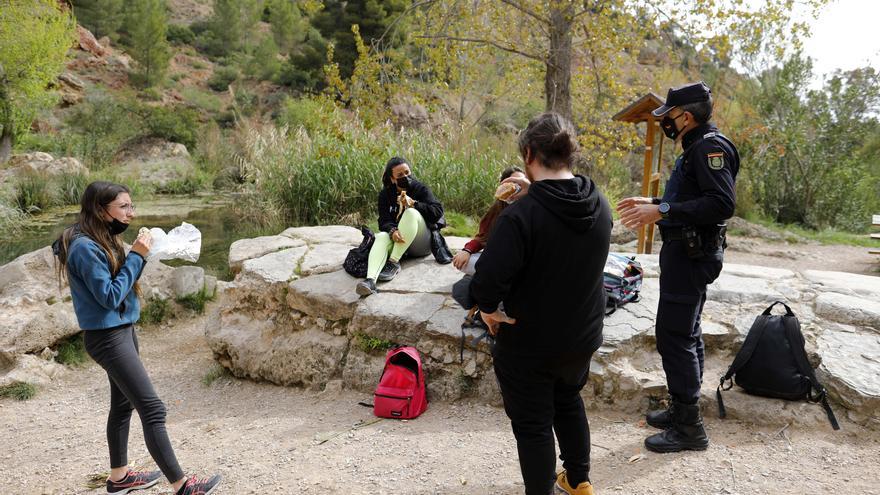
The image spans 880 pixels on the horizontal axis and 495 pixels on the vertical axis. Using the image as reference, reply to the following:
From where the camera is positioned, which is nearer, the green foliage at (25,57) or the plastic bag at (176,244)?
the plastic bag at (176,244)

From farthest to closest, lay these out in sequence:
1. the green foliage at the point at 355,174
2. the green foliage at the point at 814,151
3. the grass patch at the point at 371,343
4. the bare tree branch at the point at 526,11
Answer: the green foliage at the point at 814,151 → the green foliage at the point at 355,174 → the bare tree branch at the point at 526,11 → the grass patch at the point at 371,343

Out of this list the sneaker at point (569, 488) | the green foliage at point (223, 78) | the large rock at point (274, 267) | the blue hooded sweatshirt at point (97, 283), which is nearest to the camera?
the sneaker at point (569, 488)

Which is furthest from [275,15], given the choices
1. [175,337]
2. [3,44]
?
[175,337]

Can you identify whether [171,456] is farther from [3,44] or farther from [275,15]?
[275,15]

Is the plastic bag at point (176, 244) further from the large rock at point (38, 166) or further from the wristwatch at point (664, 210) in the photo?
the large rock at point (38, 166)

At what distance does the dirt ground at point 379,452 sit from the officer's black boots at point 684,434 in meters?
0.05

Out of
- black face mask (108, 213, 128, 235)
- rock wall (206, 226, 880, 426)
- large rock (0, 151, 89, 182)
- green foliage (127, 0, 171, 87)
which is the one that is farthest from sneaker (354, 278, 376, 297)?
green foliage (127, 0, 171, 87)

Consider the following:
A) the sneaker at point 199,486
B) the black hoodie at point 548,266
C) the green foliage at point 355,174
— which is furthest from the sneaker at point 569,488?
the green foliage at point 355,174

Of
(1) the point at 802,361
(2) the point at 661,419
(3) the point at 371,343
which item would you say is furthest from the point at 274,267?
(1) the point at 802,361

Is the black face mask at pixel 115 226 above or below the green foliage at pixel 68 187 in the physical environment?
above

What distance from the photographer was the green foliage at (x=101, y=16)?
1219 inches

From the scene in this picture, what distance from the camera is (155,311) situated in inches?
231

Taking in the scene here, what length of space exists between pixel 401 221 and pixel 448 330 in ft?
3.66

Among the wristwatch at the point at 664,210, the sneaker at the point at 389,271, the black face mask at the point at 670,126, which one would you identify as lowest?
the sneaker at the point at 389,271
